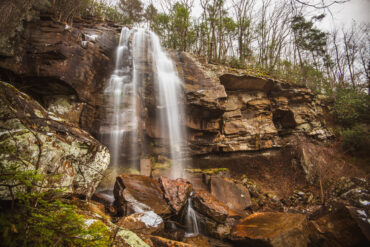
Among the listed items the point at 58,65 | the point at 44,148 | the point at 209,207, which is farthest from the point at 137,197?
the point at 58,65

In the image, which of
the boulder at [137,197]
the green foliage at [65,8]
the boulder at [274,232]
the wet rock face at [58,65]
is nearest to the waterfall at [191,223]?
the boulder at [137,197]

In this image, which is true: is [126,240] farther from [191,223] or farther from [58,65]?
[58,65]

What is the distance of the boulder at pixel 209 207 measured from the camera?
18.3 ft

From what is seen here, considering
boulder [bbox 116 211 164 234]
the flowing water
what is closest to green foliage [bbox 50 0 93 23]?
the flowing water

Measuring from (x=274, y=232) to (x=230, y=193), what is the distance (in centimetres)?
358

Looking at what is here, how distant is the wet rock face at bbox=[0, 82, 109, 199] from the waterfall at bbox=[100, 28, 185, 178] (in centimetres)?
458

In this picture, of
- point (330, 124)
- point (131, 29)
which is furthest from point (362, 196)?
point (131, 29)

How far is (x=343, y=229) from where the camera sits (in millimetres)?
4930

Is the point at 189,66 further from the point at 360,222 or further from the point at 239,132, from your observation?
the point at 360,222

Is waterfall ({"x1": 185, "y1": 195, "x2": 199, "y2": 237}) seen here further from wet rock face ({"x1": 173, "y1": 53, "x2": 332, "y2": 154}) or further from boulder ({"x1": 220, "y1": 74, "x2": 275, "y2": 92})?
boulder ({"x1": 220, "y1": 74, "x2": 275, "y2": 92})

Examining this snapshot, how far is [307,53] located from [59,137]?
2466 centimetres

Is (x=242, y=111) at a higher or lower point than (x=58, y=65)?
lower

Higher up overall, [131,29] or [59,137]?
Answer: [131,29]

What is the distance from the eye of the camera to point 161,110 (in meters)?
9.48
